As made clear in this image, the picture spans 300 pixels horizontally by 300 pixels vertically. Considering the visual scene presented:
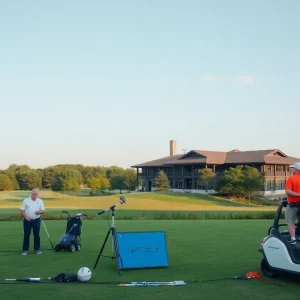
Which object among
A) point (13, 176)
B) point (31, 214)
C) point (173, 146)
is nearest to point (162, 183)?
point (173, 146)

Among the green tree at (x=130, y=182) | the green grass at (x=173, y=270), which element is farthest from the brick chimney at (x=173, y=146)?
the green grass at (x=173, y=270)

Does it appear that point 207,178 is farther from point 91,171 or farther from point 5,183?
point 91,171

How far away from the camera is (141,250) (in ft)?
32.0

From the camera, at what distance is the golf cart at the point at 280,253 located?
8.01 meters

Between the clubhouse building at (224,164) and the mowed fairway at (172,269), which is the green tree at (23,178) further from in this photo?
the mowed fairway at (172,269)

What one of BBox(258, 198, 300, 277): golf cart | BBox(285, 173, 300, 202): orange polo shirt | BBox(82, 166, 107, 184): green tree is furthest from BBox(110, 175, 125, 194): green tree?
BBox(285, 173, 300, 202): orange polo shirt

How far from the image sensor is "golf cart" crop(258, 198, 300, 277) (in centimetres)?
801

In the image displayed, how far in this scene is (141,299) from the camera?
7.26m

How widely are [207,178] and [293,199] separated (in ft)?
212

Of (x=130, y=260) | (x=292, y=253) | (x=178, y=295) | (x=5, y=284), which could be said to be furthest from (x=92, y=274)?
(x=292, y=253)

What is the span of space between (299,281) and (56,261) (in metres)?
5.59

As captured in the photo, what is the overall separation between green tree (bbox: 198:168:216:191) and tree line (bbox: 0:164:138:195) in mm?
23934

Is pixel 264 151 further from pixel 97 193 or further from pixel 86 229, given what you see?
pixel 86 229

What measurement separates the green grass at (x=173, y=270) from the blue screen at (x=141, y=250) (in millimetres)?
176
